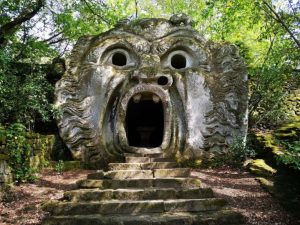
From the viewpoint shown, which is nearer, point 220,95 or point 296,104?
point 220,95

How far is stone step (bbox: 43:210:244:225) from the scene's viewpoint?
500cm

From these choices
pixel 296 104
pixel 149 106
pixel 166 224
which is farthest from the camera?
pixel 296 104

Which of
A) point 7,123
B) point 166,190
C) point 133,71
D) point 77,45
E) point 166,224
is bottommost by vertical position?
point 166,224

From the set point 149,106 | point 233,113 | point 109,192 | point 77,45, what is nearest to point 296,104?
point 233,113

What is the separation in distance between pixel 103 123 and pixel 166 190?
3.53 meters

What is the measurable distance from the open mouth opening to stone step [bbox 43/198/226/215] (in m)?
4.74

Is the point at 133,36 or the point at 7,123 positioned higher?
the point at 133,36

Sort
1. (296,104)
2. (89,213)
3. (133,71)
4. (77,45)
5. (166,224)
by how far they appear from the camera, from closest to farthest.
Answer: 1. (166,224)
2. (89,213)
3. (133,71)
4. (77,45)
5. (296,104)

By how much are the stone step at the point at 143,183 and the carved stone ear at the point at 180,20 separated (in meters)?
5.00

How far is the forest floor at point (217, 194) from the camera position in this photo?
538cm

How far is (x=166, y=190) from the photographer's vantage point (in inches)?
234

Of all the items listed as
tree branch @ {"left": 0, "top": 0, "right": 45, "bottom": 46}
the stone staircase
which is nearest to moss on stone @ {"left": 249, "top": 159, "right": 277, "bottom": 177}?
the stone staircase

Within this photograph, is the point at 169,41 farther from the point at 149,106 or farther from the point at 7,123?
the point at 7,123

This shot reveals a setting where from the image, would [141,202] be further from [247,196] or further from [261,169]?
[261,169]
